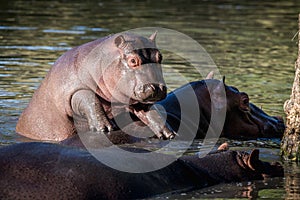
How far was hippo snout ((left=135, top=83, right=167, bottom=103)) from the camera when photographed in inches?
329

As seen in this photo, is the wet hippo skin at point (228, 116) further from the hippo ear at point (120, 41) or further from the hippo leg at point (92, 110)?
the hippo ear at point (120, 41)

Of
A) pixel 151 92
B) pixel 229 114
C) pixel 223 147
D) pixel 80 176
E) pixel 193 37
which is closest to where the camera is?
pixel 80 176

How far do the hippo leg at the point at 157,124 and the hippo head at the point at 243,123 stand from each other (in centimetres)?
88

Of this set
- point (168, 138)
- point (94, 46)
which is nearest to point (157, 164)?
point (168, 138)

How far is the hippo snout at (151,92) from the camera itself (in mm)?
8352

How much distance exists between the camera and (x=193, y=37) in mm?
17656

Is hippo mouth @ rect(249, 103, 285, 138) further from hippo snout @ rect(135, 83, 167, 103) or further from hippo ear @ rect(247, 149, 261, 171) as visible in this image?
hippo ear @ rect(247, 149, 261, 171)

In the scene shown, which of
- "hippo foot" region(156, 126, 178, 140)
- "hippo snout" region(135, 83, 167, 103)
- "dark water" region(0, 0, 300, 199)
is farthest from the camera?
"dark water" region(0, 0, 300, 199)

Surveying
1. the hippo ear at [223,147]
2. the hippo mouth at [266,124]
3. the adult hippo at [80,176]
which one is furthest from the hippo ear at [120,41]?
the adult hippo at [80,176]

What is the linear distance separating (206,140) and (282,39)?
9141 millimetres

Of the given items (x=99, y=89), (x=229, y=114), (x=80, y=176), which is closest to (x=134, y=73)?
(x=99, y=89)

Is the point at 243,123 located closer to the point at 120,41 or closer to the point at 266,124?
the point at 266,124

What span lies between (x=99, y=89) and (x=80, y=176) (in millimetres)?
2936

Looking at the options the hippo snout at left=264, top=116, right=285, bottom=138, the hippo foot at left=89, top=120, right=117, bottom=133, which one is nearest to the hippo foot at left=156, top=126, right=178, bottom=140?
the hippo foot at left=89, top=120, right=117, bottom=133
